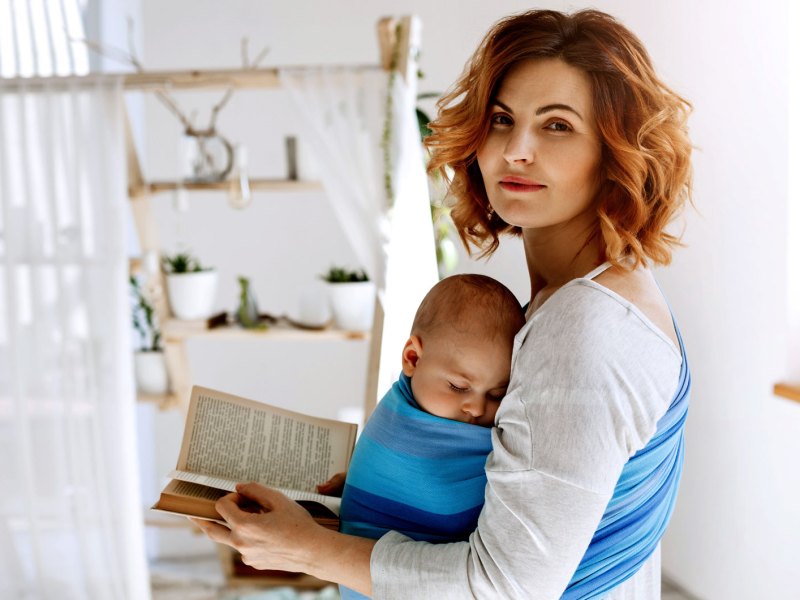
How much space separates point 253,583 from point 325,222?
1.59m

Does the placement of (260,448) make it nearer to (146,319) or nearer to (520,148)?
(520,148)

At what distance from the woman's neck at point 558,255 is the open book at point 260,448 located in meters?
0.34

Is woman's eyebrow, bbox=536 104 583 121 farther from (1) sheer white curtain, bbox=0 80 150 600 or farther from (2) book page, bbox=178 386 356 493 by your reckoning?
(1) sheer white curtain, bbox=0 80 150 600

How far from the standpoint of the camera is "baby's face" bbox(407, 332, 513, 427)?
888 mm

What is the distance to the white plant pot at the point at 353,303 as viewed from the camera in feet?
9.48

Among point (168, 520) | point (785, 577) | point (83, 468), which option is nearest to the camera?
point (785, 577)

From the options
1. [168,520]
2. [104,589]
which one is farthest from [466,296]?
[168,520]

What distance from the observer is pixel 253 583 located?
3260 mm

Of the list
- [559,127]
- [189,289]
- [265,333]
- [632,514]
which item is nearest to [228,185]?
[189,289]

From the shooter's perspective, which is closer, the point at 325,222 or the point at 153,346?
the point at 153,346

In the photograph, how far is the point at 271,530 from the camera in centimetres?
87

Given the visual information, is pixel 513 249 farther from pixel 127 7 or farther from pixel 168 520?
pixel 127 7

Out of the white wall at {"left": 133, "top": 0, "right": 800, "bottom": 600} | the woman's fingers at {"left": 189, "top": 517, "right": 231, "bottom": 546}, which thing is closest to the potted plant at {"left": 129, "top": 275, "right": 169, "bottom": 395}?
the white wall at {"left": 133, "top": 0, "right": 800, "bottom": 600}

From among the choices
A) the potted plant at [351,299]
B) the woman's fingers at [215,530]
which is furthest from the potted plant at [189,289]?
the woman's fingers at [215,530]
